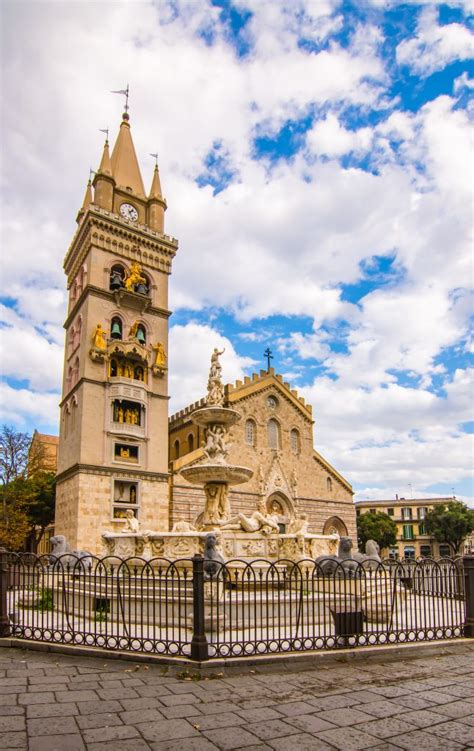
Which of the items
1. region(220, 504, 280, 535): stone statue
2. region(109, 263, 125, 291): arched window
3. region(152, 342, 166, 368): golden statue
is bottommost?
region(220, 504, 280, 535): stone statue

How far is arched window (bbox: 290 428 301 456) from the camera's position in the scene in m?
42.8

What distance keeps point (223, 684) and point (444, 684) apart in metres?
2.98

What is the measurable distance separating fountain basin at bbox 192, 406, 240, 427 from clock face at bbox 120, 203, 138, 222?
23300mm

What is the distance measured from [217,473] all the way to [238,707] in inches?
402

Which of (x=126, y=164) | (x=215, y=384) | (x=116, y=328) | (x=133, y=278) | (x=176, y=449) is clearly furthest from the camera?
(x=176, y=449)

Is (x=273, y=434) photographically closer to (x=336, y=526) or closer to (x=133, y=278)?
(x=336, y=526)

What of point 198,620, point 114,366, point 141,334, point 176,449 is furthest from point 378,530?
point 198,620

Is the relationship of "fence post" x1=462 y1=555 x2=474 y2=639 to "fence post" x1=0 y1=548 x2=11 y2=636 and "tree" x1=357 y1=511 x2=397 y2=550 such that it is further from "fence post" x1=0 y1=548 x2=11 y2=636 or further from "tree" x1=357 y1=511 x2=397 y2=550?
"tree" x1=357 y1=511 x2=397 y2=550

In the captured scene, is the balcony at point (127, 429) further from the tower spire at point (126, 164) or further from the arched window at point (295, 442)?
the tower spire at point (126, 164)

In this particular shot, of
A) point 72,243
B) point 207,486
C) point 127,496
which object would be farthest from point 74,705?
point 72,243

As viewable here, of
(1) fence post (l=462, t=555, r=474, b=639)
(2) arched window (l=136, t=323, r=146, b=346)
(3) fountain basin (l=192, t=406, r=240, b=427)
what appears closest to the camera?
(1) fence post (l=462, t=555, r=474, b=639)

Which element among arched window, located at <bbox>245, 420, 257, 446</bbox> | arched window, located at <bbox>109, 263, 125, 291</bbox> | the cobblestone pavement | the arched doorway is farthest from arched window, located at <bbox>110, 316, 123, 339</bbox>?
the cobblestone pavement

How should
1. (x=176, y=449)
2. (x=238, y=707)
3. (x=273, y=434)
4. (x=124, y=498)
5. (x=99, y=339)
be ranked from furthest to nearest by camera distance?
(x=176, y=449), (x=273, y=434), (x=99, y=339), (x=124, y=498), (x=238, y=707)

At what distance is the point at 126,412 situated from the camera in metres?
32.9
